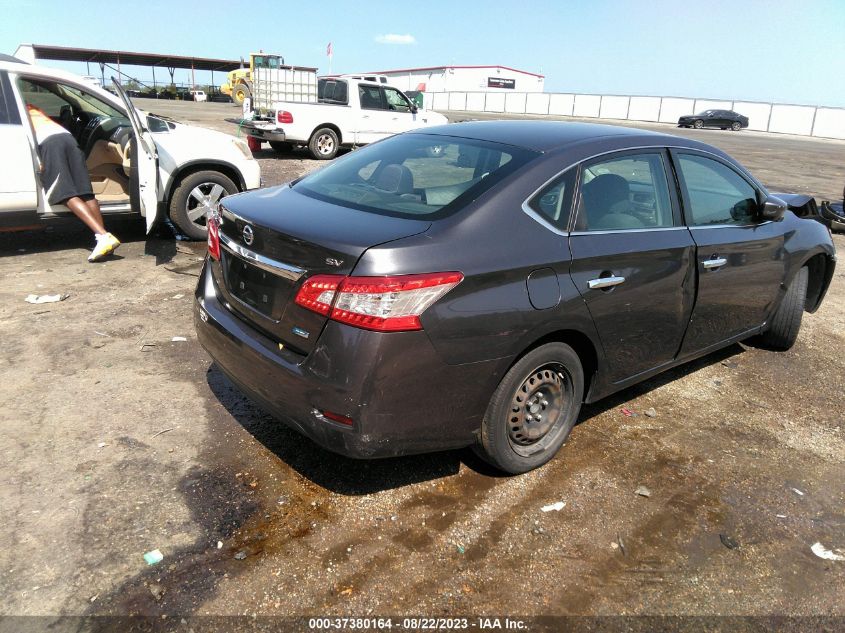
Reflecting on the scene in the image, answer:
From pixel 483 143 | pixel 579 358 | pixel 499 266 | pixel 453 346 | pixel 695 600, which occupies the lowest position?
pixel 695 600

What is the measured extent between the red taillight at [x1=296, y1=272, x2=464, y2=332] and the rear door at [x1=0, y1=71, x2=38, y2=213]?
491 centimetres

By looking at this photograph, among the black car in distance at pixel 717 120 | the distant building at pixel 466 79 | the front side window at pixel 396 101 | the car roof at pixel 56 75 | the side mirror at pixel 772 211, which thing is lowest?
the side mirror at pixel 772 211

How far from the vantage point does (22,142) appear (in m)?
6.00

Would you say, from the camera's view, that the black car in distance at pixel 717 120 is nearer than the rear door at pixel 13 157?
No

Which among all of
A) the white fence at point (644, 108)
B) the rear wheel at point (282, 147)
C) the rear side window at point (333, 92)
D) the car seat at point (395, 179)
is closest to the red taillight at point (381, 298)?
the car seat at point (395, 179)

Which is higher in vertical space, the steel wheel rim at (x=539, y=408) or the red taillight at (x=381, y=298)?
the red taillight at (x=381, y=298)

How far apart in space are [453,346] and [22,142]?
17.8 feet

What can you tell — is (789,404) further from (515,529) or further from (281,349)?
(281,349)

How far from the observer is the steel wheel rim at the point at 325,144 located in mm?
15352

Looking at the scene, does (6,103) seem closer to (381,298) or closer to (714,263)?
(381,298)

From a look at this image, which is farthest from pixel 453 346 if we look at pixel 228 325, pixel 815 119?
pixel 815 119

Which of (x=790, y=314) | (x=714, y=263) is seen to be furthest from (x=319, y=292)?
(x=790, y=314)

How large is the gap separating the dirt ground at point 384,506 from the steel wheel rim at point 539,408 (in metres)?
0.20

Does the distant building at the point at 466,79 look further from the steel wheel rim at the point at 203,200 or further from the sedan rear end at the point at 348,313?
the sedan rear end at the point at 348,313
